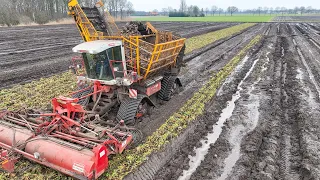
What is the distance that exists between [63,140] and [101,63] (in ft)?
8.50

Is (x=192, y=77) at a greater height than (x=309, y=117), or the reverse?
(x=192, y=77)

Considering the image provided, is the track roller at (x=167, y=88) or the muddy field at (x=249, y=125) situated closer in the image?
the muddy field at (x=249, y=125)

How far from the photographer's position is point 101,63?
7590mm

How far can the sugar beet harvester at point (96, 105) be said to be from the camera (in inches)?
209

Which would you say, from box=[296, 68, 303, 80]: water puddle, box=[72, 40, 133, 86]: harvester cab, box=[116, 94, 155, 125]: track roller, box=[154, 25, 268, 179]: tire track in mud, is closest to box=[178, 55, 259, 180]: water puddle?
box=[154, 25, 268, 179]: tire track in mud

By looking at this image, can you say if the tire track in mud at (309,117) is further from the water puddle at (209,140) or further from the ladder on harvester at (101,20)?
the ladder on harvester at (101,20)

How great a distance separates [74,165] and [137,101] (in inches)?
121

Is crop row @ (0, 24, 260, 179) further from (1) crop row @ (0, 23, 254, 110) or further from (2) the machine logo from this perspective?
(2) the machine logo

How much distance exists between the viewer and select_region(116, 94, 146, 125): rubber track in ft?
24.5

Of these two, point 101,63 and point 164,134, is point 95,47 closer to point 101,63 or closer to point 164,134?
point 101,63

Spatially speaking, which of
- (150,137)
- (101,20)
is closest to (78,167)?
(150,137)

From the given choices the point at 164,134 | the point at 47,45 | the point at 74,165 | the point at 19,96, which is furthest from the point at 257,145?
the point at 47,45

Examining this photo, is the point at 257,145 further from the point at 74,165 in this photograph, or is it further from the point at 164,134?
the point at 74,165

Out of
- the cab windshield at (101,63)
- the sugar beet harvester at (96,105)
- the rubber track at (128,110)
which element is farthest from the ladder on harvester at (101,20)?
the rubber track at (128,110)
